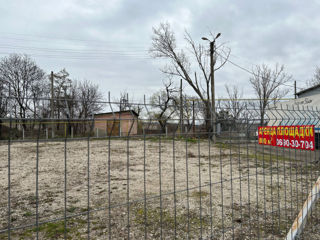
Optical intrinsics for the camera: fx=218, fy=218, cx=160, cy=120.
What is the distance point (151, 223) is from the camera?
9.29 ft

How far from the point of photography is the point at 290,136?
2.92 m

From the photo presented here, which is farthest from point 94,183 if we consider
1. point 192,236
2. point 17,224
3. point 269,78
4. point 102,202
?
point 269,78

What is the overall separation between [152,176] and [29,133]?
4.09 m

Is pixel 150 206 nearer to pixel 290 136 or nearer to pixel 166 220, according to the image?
pixel 166 220

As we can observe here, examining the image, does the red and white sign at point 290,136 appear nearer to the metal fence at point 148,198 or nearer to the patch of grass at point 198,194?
the metal fence at point 148,198

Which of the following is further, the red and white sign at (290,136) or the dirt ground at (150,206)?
the red and white sign at (290,136)

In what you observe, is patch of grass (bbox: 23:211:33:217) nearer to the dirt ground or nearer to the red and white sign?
the dirt ground

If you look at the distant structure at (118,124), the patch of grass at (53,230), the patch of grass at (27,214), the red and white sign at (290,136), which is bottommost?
the patch of grass at (53,230)

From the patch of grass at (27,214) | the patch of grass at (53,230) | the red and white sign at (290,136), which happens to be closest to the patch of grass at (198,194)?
the red and white sign at (290,136)

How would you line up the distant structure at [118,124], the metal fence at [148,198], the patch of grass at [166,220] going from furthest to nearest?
the patch of grass at [166,220] → the metal fence at [148,198] → the distant structure at [118,124]

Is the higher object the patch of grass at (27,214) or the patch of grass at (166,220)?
the patch of grass at (27,214)

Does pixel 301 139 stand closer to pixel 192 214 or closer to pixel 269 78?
pixel 192 214

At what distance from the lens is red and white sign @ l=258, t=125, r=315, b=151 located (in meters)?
2.84

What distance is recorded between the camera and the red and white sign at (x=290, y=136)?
9.31 ft
